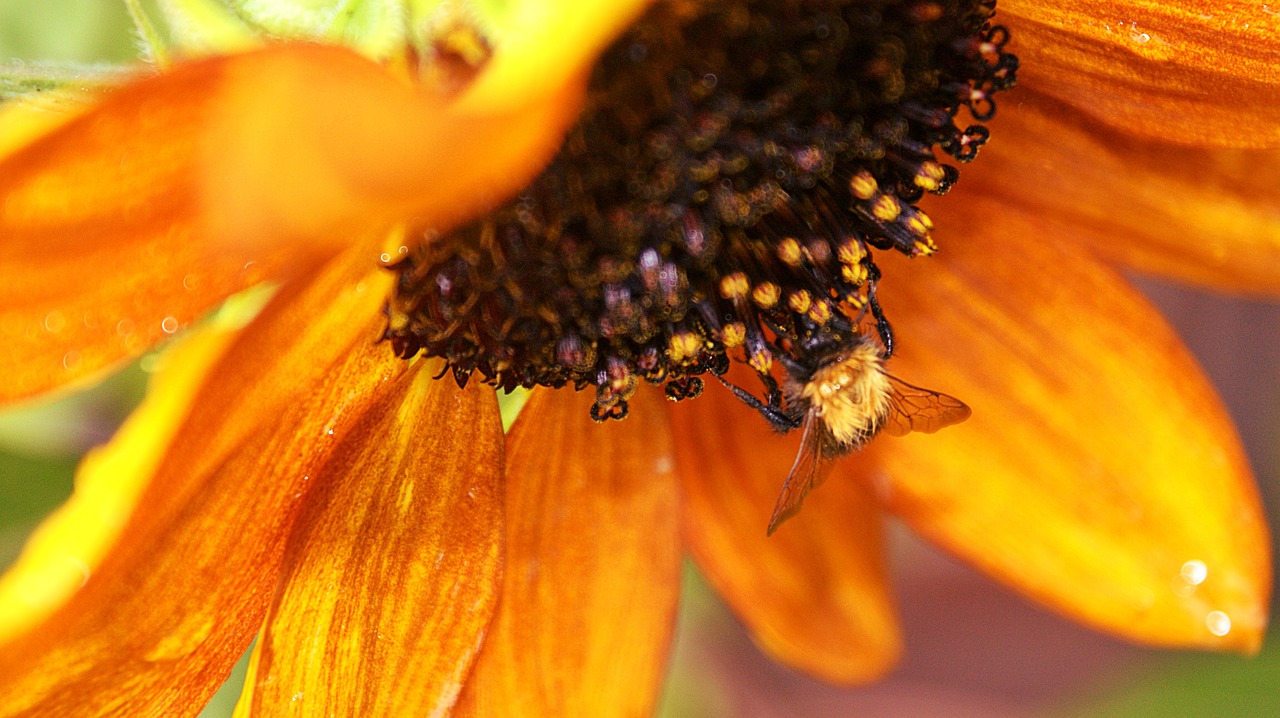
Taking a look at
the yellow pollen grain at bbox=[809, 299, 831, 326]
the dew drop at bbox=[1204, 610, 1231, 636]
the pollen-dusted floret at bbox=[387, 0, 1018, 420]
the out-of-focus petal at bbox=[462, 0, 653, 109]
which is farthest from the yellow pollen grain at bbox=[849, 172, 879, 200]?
the dew drop at bbox=[1204, 610, 1231, 636]

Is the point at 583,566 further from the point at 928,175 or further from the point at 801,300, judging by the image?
the point at 928,175

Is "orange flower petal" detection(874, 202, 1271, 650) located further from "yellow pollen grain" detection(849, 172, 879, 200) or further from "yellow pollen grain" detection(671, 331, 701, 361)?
"yellow pollen grain" detection(671, 331, 701, 361)

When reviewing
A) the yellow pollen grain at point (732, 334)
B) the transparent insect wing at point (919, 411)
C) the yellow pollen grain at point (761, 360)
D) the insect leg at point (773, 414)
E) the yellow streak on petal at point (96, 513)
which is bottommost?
the transparent insect wing at point (919, 411)

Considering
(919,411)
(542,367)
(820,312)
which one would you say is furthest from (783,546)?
(542,367)

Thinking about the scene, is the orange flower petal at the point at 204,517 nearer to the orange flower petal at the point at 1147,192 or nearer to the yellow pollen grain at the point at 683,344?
the yellow pollen grain at the point at 683,344

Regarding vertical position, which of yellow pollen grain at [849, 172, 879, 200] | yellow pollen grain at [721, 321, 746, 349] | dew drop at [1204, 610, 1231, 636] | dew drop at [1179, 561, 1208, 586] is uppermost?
yellow pollen grain at [849, 172, 879, 200]

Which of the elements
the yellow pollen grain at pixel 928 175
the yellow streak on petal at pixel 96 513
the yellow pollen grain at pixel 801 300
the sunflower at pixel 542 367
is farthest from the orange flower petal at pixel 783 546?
the yellow streak on petal at pixel 96 513
